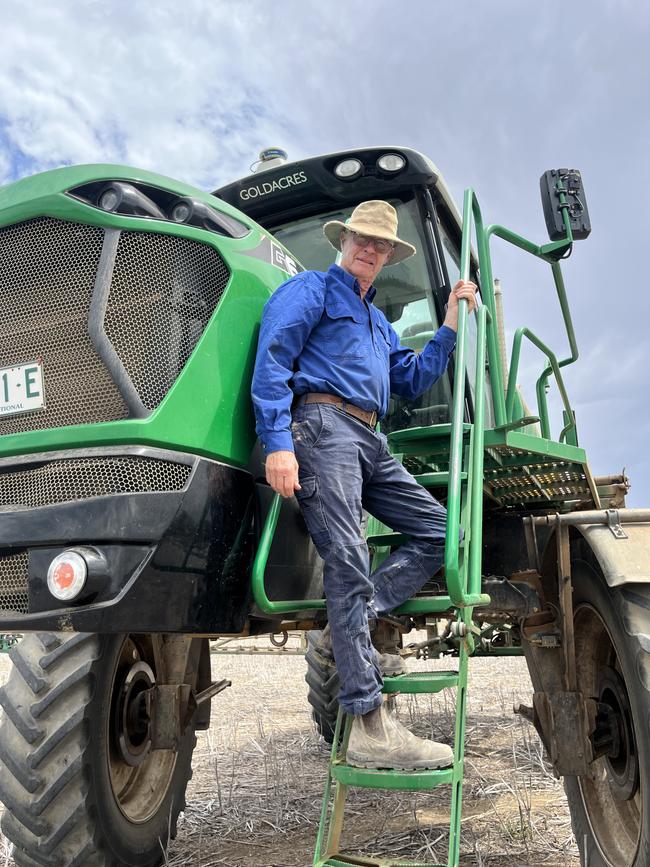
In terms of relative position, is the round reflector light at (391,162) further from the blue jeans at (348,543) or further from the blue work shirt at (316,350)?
the blue jeans at (348,543)

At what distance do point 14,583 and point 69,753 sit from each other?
75 centimetres

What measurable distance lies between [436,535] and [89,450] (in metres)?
1.30

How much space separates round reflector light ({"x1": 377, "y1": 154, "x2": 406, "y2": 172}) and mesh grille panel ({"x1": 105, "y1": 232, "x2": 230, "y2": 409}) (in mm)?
1659

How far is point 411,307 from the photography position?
14.1 feet

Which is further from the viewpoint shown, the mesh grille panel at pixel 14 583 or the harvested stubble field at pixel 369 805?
the harvested stubble field at pixel 369 805

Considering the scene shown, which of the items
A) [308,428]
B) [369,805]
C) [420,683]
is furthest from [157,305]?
[369,805]

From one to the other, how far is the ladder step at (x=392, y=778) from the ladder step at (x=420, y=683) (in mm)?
257

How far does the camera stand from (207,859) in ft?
11.8

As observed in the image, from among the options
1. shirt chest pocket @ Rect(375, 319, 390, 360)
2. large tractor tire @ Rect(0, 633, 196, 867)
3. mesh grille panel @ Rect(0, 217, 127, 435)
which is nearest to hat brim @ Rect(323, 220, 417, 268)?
shirt chest pocket @ Rect(375, 319, 390, 360)

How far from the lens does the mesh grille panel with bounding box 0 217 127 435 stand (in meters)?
2.63

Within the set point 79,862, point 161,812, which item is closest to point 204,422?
point 79,862

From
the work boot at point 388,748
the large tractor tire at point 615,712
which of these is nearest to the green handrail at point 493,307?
the large tractor tire at point 615,712

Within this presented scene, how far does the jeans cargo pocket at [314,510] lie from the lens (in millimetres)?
2762

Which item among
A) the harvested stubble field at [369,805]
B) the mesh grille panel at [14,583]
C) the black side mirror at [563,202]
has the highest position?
the black side mirror at [563,202]
